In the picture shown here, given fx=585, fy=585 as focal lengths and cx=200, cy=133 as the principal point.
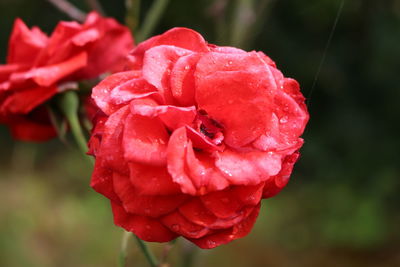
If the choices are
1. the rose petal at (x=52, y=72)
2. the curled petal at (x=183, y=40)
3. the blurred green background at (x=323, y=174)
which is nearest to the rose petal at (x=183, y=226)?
the curled petal at (x=183, y=40)

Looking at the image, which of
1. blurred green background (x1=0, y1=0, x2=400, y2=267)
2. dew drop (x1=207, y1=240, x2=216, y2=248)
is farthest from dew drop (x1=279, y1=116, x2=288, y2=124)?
blurred green background (x1=0, y1=0, x2=400, y2=267)

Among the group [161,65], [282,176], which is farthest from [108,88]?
[282,176]

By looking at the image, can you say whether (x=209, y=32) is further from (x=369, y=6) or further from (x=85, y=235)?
(x=85, y=235)

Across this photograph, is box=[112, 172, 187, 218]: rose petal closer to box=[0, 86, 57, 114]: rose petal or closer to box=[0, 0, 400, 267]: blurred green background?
box=[0, 86, 57, 114]: rose petal

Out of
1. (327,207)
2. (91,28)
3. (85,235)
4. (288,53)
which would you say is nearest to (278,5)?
(288,53)

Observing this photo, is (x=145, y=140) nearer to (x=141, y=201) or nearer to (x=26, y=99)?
(x=141, y=201)

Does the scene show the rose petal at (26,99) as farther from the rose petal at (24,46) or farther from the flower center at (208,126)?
the flower center at (208,126)
